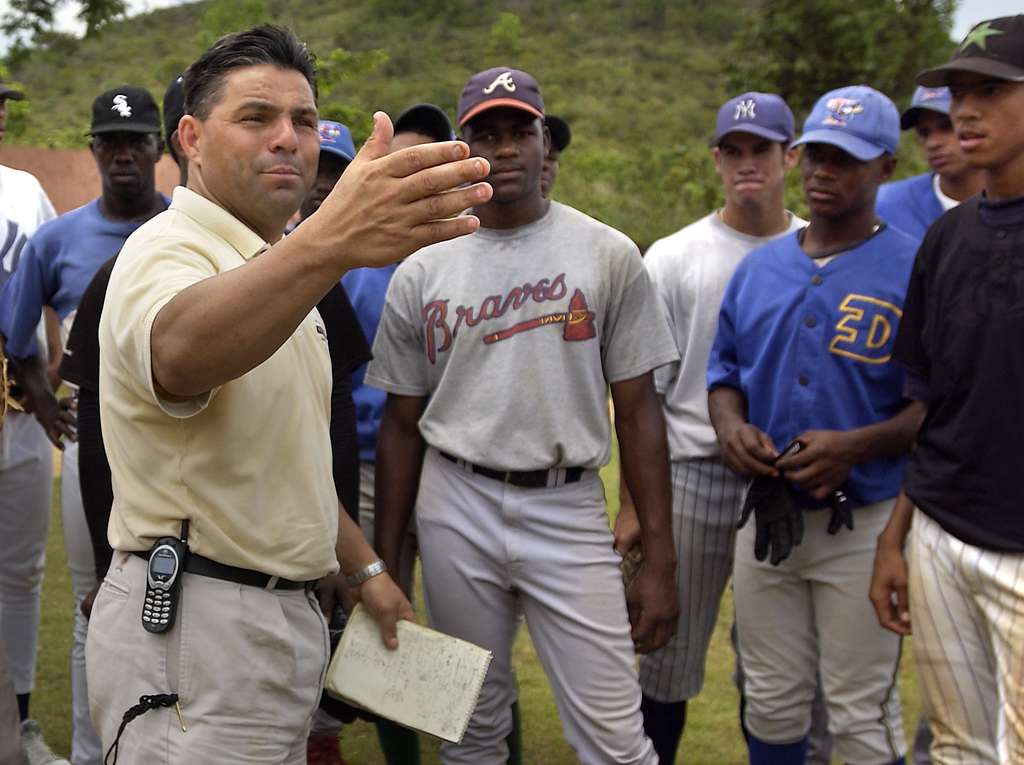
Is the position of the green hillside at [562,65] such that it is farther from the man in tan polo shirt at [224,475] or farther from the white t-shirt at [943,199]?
the man in tan polo shirt at [224,475]

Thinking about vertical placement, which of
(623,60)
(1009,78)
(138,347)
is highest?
(1009,78)

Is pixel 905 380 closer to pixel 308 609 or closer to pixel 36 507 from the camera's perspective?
pixel 308 609

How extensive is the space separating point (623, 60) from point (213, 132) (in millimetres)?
45792

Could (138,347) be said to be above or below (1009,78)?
below

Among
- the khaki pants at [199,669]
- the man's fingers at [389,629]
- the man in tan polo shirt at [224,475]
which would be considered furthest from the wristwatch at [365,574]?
the khaki pants at [199,669]

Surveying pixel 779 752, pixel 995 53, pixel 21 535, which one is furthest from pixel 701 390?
pixel 21 535

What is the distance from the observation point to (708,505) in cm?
371

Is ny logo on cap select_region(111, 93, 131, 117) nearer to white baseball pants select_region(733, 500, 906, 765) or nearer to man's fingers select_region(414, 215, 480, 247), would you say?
white baseball pants select_region(733, 500, 906, 765)

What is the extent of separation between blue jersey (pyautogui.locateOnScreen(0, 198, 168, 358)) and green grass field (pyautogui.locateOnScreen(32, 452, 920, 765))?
5.00 feet

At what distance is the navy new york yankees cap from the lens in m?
3.90

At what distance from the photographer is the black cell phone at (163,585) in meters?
2.00

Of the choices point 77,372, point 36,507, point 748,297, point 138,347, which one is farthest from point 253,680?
point 36,507

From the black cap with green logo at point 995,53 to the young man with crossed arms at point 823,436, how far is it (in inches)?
24.3

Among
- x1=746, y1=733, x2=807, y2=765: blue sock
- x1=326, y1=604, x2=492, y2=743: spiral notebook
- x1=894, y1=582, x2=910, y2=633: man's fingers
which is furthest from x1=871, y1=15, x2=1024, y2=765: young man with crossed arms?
x1=326, y1=604, x2=492, y2=743: spiral notebook
